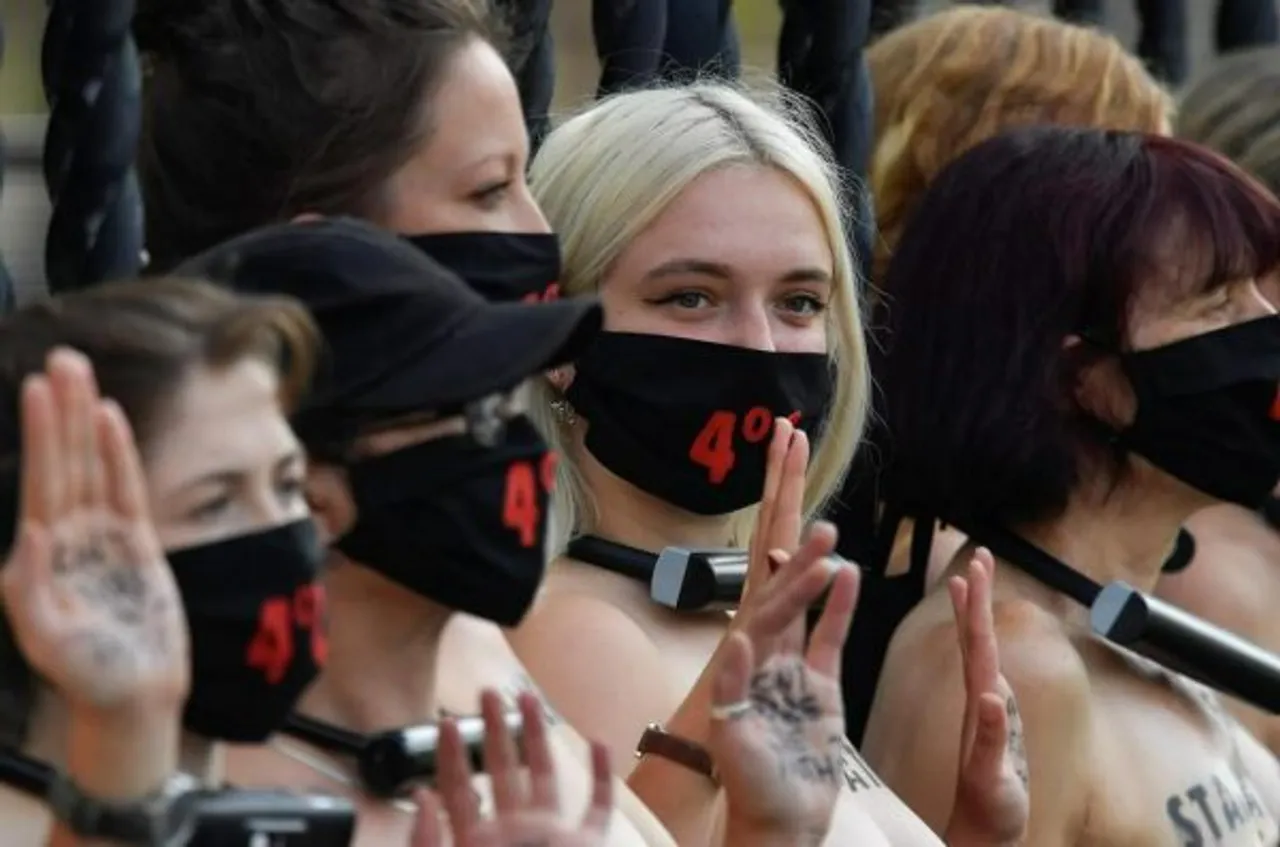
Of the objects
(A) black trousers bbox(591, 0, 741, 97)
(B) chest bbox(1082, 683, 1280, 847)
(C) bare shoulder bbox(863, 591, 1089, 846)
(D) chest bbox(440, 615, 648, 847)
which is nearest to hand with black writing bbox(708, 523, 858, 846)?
(D) chest bbox(440, 615, 648, 847)

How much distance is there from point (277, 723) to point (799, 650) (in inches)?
30.7

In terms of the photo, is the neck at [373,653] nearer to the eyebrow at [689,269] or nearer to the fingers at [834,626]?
the fingers at [834,626]

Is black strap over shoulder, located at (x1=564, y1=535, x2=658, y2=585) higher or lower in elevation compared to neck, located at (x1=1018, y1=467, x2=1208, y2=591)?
higher

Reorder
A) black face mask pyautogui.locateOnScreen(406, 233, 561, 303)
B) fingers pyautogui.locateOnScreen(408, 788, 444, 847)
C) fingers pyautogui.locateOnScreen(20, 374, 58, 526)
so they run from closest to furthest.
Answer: fingers pyautogui.locateOnScreen(20, 374, 58, 526)
fingers pyautogui.locateOnScreen(408, 788, 444, 847)
black face mask pyautogui.locateOnScreen(406, 233, 561, 303)

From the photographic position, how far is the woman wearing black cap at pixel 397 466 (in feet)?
10.4

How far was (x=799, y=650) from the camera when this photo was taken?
3.52 metres

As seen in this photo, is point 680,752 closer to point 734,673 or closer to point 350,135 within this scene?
point 734,673

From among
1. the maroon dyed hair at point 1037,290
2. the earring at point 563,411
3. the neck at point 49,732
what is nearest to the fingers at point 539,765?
the neck at point 49,732

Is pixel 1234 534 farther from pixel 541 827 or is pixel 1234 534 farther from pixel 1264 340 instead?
pixel 541 827

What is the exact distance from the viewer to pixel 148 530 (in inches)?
102

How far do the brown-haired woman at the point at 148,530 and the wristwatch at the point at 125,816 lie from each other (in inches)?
0.4

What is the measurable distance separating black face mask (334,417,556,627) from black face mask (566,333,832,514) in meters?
0.85

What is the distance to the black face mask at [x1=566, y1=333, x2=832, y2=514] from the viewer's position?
4.11 meters

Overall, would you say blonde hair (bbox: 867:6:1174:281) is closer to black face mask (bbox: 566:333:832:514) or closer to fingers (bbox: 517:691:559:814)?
black face mask (bbox: 566:333:832:514)
